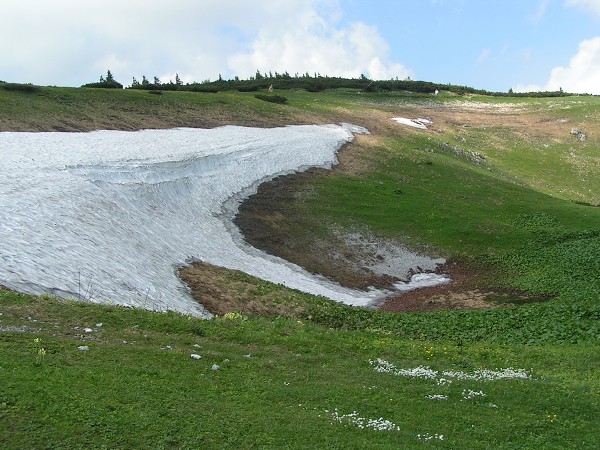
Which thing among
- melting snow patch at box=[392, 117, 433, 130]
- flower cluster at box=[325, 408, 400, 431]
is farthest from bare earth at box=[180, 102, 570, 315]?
melting snow patch at box=[392, 117, 433, 130]

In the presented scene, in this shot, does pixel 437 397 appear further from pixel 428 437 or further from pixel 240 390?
pixel 240 390

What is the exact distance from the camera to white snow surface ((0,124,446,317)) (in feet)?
77.0

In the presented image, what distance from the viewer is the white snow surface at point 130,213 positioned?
23484 millimetres

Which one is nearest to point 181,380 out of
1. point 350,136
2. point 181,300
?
point 181,300

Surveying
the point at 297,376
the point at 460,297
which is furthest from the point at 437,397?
the point at 460,297

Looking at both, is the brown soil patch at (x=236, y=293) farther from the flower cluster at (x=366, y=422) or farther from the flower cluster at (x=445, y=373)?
the flower cluster at (x=366, y=422)

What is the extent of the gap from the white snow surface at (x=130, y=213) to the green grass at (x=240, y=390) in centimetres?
523

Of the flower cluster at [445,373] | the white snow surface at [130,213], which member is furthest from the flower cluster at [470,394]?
the white snow surface at [130,213]

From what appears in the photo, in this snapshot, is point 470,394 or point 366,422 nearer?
point 366,422

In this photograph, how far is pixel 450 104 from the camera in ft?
406

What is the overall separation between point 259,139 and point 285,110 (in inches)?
875

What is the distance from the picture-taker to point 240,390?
1470 cm

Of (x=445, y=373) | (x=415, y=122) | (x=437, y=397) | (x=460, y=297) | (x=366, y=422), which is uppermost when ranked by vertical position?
(x=415, y=122)

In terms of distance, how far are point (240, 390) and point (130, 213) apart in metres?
22.1
